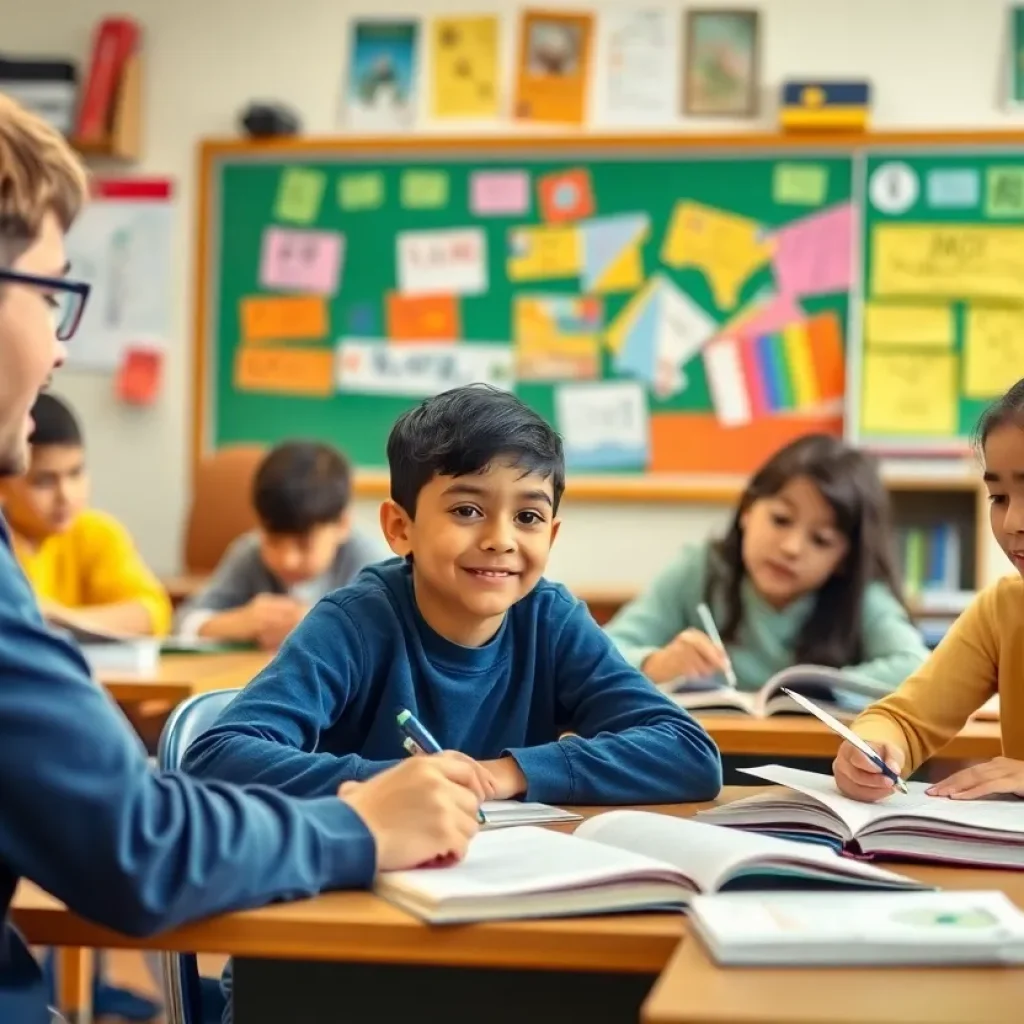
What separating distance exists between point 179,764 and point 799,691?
96 cm

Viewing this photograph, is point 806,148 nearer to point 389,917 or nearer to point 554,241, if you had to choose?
point 554,241

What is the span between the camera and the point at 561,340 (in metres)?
4.66

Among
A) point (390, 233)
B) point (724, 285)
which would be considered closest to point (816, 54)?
point (724, 285)

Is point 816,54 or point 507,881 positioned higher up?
point 816,54

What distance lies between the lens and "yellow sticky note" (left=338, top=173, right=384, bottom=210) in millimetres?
4727

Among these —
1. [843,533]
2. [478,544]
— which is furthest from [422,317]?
[478,544]

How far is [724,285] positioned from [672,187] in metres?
0.31

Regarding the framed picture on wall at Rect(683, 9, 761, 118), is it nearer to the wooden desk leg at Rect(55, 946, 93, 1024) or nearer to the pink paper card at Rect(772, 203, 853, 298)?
the pink paper card at Rect(772, 203, 853, 298)

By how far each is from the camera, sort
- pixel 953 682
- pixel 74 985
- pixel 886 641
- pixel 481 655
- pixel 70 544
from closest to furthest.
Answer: pixel 481 655 → pixel 953 682 → pixel 886 641 → pixel 74 985 → pixel 70 544

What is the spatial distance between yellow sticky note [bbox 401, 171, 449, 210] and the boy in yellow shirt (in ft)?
5.33

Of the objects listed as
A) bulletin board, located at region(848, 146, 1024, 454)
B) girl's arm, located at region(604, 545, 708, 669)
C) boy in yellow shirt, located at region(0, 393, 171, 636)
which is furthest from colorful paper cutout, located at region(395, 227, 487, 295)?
girl's arm, located at region(604, 545, 708, 669)

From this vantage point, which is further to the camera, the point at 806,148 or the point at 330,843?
the point at 806,148

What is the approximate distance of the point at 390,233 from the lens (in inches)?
186

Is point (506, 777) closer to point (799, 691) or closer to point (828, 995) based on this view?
point (828, 995)
